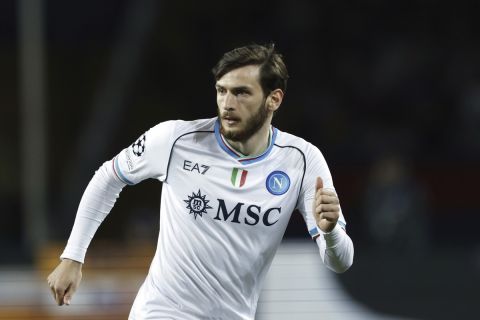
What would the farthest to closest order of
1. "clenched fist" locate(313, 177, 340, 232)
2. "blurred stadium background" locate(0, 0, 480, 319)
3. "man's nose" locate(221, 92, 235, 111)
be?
"blurred stadium background" locate(0, 0, 480, 319), "man's nose" locate(221, 92, 235, 111), "clenched fist" locate(313, 177, 340, 232)

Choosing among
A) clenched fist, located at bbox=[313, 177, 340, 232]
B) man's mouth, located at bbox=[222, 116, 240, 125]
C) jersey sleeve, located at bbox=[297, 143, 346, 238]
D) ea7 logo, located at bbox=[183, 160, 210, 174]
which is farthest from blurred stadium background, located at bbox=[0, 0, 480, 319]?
clenched fist, located at bbox=[313, 177, 340, 232]

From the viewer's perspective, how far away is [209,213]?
434 centimetres

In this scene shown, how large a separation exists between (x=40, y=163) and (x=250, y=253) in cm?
695

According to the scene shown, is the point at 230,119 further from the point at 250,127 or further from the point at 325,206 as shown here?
the point at 325,206

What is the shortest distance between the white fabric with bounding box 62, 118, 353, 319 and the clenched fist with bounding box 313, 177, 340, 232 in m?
0.25

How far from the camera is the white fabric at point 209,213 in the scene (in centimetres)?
432

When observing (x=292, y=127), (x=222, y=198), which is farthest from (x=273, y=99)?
(x=292, y=127)

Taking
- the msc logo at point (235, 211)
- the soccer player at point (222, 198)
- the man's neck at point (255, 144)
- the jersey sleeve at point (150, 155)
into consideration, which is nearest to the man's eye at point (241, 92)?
the soccer player at point (222, 198)

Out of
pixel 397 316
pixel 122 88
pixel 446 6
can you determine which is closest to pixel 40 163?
pixel 122 88

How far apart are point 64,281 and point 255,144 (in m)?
1.00

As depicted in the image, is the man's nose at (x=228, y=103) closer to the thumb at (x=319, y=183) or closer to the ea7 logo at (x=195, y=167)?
the ea7 logo at (x=195, y=167)

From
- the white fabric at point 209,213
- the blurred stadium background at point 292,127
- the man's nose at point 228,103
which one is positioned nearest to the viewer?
the man's nose at point 228,103

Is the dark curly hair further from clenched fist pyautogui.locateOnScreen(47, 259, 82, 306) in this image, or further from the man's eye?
clenched fist pyautogui.locateOnScreen(47, 259, 82, 306)

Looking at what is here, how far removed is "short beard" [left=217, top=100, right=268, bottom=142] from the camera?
14.1 feet
